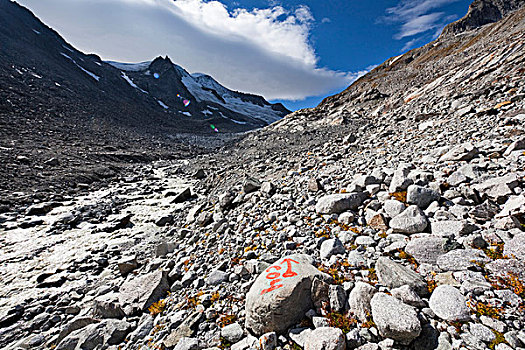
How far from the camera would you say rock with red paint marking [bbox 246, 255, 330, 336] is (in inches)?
122

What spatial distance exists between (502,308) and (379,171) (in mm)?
4332

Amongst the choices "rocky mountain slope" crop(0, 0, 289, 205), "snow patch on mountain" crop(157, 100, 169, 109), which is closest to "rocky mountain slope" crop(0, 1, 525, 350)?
"rocky mountain slope" crop(0, 0, 289, 205)

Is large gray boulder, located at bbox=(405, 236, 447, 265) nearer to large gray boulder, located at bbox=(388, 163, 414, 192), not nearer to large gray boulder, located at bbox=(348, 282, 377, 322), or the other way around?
large gray boulder, located at bbox=(348, 282, 377, 322)

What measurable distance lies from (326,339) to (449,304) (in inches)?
59.9

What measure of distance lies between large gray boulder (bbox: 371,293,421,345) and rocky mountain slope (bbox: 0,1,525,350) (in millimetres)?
13

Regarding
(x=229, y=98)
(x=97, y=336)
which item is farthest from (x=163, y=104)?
(x=97, y=336)

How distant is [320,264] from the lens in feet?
13.0

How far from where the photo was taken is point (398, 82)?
112 feet

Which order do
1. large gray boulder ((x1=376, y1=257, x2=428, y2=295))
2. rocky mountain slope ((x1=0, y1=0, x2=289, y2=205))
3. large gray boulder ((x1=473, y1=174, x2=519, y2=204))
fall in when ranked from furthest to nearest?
rocky mountain slope ((x1=0, y1=0, x2=289, y2=205)) → large gray boulder ((x1=473, y1=174, x2=519, y2=204)) → large gray boulder ((x1=376, y1=257, x2=428, y2=295))

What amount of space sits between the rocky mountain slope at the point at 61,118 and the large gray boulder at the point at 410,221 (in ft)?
57.2

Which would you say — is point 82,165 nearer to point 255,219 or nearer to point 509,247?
point 255,219

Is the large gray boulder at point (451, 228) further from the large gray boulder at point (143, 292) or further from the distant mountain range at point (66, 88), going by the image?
the distant mountain range at point (66, 88)

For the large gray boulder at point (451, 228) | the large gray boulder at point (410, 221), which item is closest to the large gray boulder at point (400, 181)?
the large gray boulder at point (410, 221)

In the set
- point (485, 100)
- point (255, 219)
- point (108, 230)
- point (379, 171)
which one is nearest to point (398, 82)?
point (485, 100)
